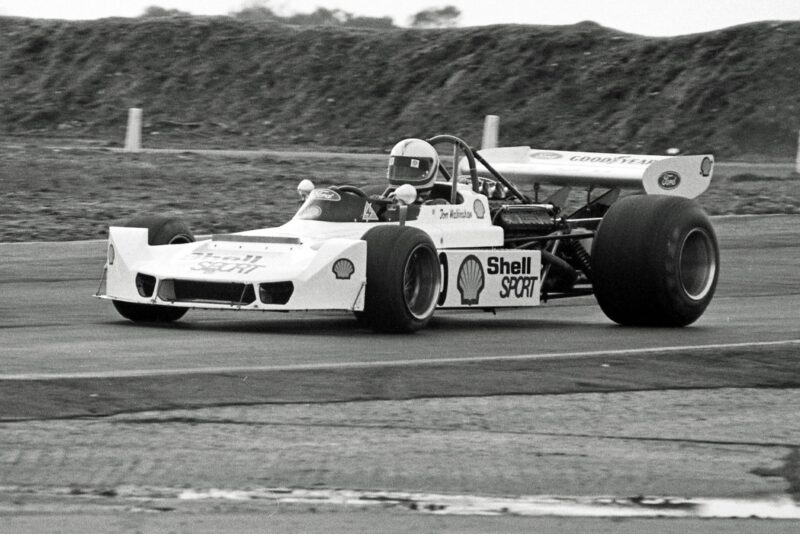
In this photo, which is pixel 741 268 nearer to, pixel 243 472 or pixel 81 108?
pixel 243 472

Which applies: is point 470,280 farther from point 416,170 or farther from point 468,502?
point 468,502

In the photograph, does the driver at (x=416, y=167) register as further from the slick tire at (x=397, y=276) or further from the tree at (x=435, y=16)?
the tree at (x=435, y=16)

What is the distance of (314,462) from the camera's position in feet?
21.7

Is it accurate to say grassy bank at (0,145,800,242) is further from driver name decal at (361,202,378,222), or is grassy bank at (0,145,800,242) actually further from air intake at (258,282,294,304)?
air intake at (258,282,294,304)

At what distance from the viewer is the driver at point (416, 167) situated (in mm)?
12766

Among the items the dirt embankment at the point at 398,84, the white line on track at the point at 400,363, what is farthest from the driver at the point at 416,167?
the dirt embankment at the point at 398,84

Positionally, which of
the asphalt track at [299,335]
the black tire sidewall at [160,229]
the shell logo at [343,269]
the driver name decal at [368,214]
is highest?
the driver name decal at [368,214]

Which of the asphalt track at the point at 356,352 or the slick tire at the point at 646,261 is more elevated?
the slick tire at the point at 646,261

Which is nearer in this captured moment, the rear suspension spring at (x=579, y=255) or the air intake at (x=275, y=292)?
the air intake at (x=275, y=292)

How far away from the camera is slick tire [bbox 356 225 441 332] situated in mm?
10992

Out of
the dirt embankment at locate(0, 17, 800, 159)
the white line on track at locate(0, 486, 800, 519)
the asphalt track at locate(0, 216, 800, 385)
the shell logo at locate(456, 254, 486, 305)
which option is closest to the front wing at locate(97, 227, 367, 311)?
the asphalt track at locate(0, 216, 800, 385)

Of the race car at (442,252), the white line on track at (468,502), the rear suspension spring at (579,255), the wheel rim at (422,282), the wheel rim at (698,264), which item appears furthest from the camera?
the rear suspension spring at (579,255)

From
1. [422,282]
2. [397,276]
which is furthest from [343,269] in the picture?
[422,282]

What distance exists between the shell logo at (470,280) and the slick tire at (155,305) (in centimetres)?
193
